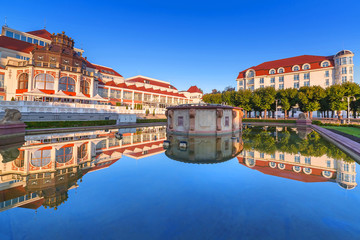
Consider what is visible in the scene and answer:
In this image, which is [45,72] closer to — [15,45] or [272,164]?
[15,45]

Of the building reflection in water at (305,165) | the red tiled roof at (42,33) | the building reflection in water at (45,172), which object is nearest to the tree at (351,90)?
the building reflection in water at (305,165)

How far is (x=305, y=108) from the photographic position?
153 ft

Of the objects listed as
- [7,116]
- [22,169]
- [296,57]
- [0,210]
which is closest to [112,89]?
[7,116]

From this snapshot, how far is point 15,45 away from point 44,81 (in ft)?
56.7

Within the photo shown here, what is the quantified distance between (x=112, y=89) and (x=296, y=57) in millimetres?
80179

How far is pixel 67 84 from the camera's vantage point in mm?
43750

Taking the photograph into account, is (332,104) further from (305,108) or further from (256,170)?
(256,170)

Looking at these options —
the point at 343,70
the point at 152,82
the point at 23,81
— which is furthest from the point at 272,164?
the point at 152,82

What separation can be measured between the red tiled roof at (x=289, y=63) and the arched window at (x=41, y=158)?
78564 millimetres

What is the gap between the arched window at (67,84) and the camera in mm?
42875

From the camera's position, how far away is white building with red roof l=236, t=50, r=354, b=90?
56.4 m

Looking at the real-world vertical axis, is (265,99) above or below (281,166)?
above

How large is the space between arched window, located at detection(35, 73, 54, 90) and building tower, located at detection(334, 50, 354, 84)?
91.3 metres

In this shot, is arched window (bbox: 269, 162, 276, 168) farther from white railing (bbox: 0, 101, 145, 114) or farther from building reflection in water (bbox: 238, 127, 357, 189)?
white railing (bbox: 0, 101, 145, 114)
